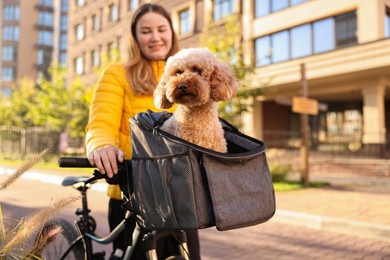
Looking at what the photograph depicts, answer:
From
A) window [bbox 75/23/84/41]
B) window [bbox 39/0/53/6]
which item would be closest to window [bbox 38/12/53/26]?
window [bbox 39/0/53/6]

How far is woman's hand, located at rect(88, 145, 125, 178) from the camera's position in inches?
64.2

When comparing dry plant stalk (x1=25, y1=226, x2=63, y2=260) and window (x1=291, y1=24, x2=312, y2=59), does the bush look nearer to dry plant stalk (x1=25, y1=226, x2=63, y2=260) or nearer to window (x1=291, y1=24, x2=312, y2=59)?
window (x1=291, y1=24, x2=312, y2=59)

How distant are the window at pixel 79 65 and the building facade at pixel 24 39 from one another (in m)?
28.1

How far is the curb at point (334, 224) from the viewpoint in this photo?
215 inches

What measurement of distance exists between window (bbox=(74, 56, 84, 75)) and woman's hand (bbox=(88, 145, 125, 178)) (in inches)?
1450

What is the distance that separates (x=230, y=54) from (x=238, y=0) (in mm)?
8471

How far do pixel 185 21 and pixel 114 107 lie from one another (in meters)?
23.9

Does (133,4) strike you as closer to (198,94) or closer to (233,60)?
(233,60)

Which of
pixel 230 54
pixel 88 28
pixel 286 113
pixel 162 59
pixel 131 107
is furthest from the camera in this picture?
pixel 88 28

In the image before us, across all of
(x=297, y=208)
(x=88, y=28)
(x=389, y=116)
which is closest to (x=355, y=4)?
(x=389, y=116)

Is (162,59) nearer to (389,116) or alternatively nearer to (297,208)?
(297,208)

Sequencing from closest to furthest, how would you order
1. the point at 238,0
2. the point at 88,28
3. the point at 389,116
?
the point at 238,0
the point at 389,116
the point at 88,28

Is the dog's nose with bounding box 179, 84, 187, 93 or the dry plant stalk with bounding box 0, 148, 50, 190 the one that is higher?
the dog's nose with bounding box 179, 84, 187, 93

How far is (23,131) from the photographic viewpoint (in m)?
24.1
